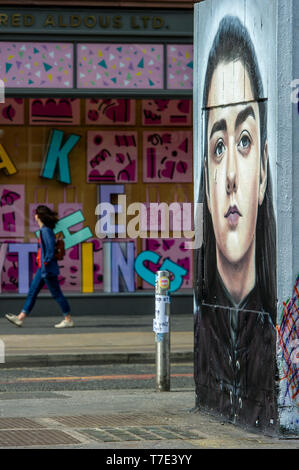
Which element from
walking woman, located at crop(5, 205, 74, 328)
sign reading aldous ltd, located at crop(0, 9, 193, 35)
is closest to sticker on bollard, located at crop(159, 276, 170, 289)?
walking woman, located at crop(5, 205, 74, 328)

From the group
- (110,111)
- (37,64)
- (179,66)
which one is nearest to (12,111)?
(37,64)

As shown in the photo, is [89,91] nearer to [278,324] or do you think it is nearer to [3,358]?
[3,358]

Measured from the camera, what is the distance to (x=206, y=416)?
33.3ft

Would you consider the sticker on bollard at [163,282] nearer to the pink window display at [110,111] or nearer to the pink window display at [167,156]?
the pink window display at [167,156]

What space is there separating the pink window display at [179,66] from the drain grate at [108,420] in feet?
34.7

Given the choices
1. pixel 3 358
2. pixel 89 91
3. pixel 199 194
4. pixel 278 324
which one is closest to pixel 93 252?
pixel 89 91

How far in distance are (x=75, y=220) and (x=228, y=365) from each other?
11.6 metres

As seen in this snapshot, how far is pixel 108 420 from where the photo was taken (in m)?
9.91

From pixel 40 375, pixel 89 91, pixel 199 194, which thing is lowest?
pixel 40 375

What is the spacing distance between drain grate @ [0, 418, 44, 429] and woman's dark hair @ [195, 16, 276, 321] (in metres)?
1.84

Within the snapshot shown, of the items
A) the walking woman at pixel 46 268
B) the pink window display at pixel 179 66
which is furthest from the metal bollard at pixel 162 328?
the pink window display at pixel 179 66

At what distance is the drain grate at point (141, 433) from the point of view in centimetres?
884

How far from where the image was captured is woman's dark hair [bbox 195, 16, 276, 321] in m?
8.92

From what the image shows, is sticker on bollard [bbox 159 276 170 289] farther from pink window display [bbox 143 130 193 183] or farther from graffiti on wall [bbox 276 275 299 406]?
pink window display [bbox 143 130 193 183]
